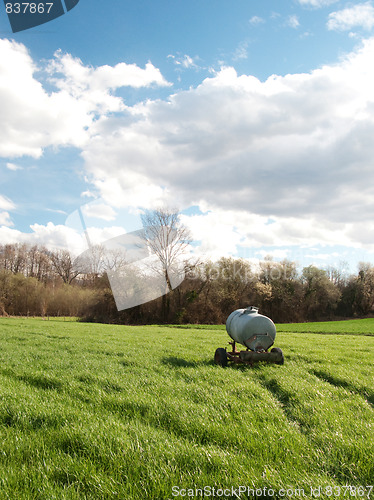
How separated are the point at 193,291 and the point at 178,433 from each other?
4516cm

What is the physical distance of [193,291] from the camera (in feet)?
162

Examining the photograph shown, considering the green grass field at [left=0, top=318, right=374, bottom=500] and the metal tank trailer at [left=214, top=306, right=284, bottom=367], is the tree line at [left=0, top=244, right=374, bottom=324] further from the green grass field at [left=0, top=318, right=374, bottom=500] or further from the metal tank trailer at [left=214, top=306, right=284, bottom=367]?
the green grass field at [left=0, top=318, right=374, bottom=500]

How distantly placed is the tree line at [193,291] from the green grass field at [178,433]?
36462 mm

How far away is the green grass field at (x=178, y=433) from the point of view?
317 cm

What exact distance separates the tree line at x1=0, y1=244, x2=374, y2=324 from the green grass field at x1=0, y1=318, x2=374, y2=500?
36462 millimetres

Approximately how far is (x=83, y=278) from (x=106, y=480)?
63.8 m

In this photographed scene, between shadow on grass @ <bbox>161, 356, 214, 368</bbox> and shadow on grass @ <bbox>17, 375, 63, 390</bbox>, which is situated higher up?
shadow on grass @ <bbox>17, 375, 63, 390</bbox>

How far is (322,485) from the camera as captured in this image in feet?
10.3

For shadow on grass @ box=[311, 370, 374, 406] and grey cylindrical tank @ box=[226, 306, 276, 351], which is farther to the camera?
grey cylindrical tank @ box=[226, 306, 276, 351]

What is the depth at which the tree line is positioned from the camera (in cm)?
4912

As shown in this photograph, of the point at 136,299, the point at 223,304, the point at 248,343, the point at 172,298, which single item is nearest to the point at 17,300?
the point at 136,299

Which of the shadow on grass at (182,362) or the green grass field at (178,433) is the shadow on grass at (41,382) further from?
the shadow on grass at (182,362)

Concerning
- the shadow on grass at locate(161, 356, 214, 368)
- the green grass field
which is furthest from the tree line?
the green grass field

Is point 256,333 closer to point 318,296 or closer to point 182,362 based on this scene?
point 182,362
